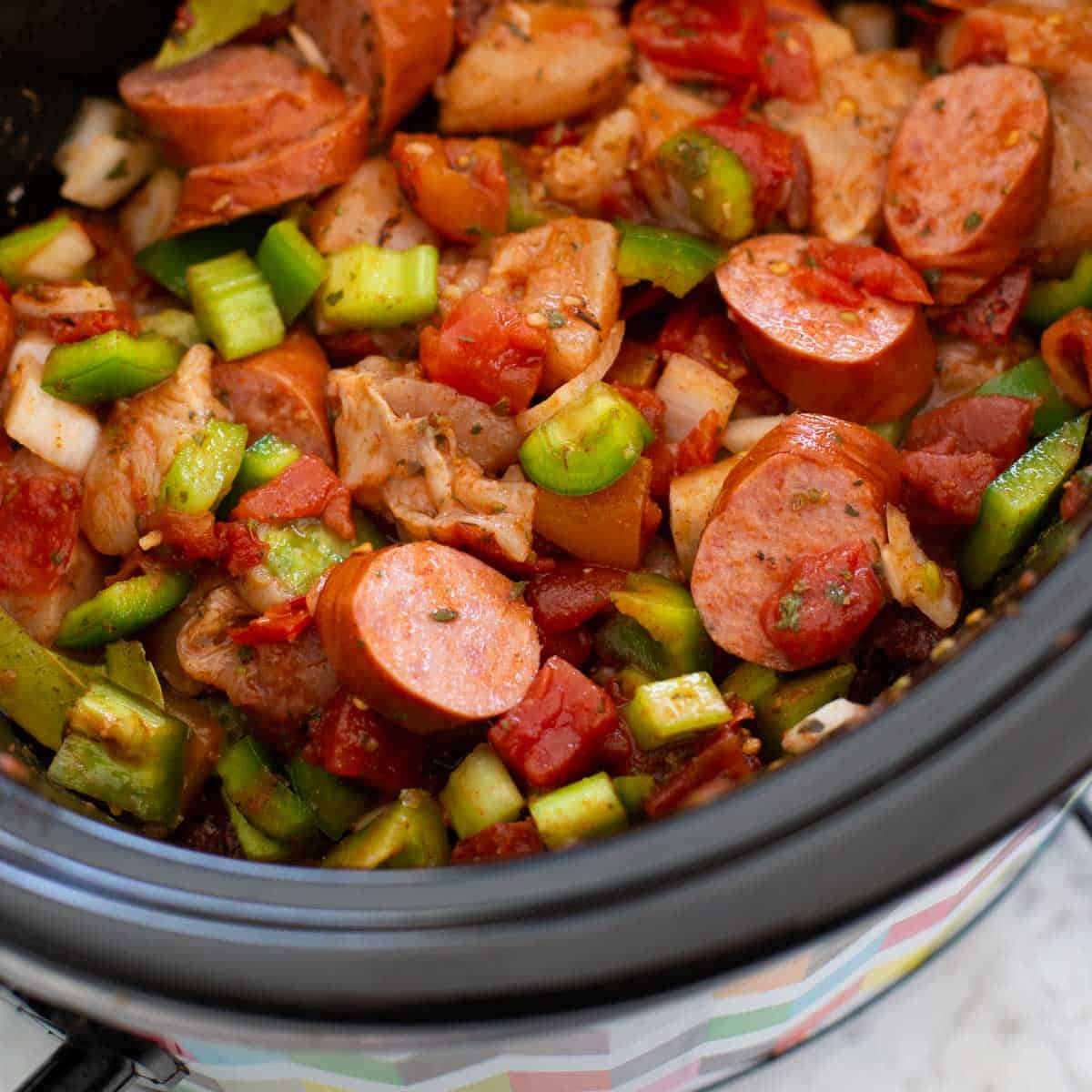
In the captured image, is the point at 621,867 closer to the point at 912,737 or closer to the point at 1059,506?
the point at 912,737

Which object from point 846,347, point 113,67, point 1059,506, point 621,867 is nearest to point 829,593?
point 1059,506

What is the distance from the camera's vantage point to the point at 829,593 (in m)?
1.55

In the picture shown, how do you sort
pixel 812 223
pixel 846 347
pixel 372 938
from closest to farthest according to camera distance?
pixel 372 938, pixel 846 347, pixel 812 223

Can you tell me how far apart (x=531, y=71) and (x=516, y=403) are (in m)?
0.67

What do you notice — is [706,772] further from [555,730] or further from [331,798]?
[331,798]

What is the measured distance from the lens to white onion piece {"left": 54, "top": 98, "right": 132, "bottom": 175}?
7.00ft

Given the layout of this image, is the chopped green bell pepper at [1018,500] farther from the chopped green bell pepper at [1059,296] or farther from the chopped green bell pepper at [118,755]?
the chopped green bell pepper at [118,755]

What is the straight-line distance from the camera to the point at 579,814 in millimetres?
1439

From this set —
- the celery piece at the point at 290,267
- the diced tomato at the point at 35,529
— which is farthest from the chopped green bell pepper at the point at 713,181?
the diced tomato at the point at 35,529

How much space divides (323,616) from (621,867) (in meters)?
0.61

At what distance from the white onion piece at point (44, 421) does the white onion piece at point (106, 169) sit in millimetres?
432

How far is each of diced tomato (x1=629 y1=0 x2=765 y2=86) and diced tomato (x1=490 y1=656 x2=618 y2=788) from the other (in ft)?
3.78

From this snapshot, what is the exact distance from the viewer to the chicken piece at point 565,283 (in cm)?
176

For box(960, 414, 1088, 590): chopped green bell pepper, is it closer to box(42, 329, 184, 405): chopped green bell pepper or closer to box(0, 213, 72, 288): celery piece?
box(42, 329, 184, 405): chopped green bell pepper
